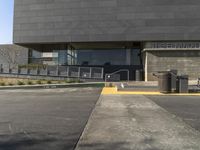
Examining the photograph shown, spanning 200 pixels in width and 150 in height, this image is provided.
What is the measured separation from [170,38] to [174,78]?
12.0m

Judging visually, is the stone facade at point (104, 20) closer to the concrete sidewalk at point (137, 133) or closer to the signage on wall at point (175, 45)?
the signage on wall at point (175, 45)

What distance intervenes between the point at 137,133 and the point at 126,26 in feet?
84.0

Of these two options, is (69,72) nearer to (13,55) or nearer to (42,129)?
(42,129)

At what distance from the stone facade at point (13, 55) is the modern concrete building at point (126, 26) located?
28263mm

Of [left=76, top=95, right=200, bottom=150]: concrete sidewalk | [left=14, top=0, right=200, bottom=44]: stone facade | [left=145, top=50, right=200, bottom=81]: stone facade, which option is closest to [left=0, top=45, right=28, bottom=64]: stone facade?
[left=14, top=0, right=200, bottom=44]: stone facade

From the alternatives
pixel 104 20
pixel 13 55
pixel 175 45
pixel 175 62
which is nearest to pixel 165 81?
pixel 175 62

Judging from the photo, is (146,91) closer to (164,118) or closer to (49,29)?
(164,118)

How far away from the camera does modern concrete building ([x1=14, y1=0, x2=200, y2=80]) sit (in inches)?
1234

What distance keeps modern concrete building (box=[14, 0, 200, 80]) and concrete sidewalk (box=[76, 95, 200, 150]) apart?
22.0 meters

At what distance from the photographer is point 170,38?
3142 cm

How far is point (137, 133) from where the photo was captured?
7387mm

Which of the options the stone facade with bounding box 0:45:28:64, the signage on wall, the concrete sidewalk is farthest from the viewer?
the stone facade with bounding box 0:45:28:64

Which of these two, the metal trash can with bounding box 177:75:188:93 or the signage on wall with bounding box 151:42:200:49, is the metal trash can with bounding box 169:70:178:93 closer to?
the metal trash can with bounding box 177:75:188:93

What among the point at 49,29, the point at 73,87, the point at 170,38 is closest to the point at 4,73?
the point at 49,29
